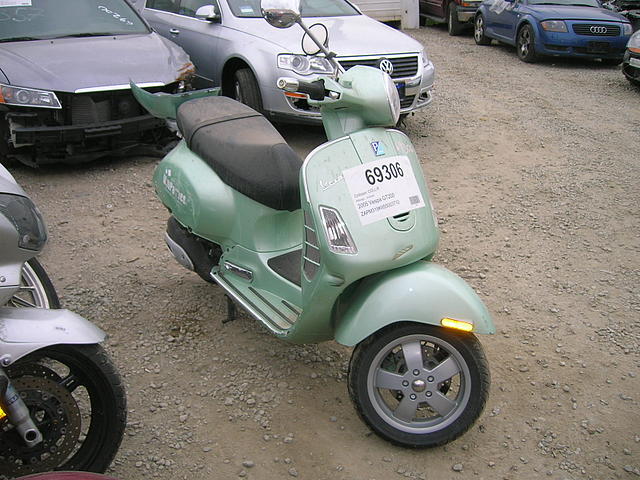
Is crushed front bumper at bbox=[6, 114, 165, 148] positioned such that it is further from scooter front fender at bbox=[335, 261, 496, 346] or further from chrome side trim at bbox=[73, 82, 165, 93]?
scooter front fender at bbox=[335, 261, 496, 346]

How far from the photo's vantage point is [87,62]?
19.5 ft

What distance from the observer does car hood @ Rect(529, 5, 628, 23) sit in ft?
35.6

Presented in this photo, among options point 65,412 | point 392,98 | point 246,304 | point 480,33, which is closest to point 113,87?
point 246,304

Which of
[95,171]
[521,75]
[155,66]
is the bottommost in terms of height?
[521,75]

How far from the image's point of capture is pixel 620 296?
4.31m

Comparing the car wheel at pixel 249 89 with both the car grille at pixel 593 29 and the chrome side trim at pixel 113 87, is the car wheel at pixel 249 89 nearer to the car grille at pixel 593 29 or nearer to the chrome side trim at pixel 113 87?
the chrome side trim at pixel 113 87

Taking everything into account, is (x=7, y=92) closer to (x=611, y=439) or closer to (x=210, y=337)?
(x=210, y=337)

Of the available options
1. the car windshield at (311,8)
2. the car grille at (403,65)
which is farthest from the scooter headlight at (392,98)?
the car windshield at (311,8)

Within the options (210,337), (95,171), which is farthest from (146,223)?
(210,337)

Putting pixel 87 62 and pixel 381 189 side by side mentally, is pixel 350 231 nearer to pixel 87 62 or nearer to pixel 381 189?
pixel 381 189

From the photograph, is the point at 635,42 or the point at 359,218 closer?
the point at 359,218

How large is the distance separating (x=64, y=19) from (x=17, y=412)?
5.12 m

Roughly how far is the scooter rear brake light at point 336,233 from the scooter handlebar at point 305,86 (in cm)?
55

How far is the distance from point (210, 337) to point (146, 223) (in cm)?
167
